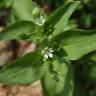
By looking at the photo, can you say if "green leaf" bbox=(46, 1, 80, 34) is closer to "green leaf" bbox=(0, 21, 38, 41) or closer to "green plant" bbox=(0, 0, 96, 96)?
"green plant" bbox=(0, 0, 96, 96)

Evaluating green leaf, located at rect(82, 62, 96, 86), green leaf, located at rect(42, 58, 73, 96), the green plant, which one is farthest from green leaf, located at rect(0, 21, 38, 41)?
green leaf, located at rect(82, 62, 96, 86)

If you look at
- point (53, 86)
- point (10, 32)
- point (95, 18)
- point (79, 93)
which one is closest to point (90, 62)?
point (79, 93)

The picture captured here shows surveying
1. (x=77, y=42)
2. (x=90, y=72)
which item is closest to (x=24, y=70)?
(x=77, y=42)

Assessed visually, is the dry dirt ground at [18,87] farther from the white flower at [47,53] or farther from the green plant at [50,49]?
the white flower at [47,53]

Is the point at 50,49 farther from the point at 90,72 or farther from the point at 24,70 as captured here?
the point at 90,72

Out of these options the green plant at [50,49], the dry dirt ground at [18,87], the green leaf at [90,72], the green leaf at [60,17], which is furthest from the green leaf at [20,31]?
the dry dirt ground at [18,87]
